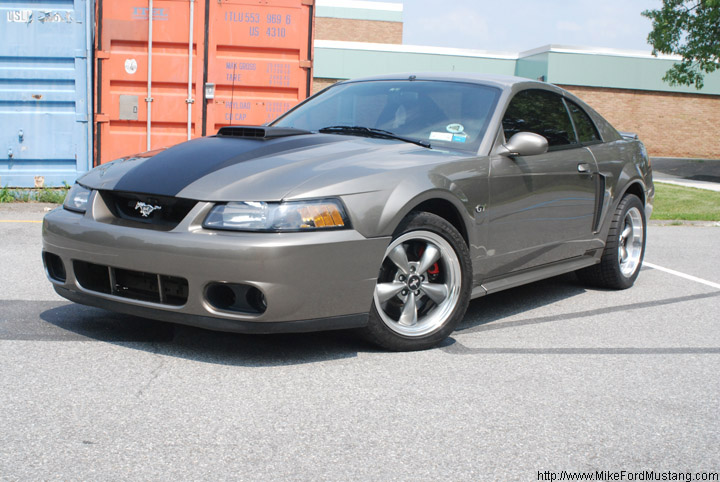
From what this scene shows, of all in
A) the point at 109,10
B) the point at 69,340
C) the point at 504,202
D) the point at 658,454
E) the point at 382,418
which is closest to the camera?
the point at 658,454

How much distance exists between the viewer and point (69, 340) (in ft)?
13.6

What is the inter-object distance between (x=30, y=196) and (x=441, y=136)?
25.1 ft

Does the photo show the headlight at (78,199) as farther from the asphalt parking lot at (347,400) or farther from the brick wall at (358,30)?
the brick wall at (358,30)

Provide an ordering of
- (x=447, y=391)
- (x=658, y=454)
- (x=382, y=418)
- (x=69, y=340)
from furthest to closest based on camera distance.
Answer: (x=69, y=340) → (x=447, y=391) → (x=382, y=418) → (x=658, y=454)

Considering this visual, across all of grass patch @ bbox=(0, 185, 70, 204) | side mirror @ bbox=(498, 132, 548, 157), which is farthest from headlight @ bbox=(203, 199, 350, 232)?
grass patch @ bbox=(0, 185, 70, 204)

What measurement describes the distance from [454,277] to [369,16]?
4641 cm

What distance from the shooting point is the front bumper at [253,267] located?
356 centimetres

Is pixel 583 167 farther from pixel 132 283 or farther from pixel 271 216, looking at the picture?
pixel 132 283

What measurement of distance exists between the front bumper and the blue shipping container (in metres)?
7.45

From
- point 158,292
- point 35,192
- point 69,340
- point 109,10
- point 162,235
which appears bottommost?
point 35,192

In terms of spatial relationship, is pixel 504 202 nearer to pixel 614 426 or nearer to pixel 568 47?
pixel 614 426

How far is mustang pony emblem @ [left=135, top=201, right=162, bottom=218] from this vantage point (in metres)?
3.87

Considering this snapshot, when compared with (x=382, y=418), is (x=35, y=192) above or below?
below

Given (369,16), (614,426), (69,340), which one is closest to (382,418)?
(614,426)
